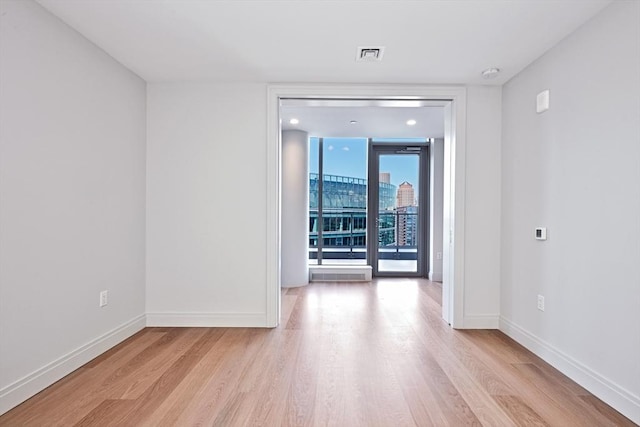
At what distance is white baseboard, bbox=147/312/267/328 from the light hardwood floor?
0.11 m

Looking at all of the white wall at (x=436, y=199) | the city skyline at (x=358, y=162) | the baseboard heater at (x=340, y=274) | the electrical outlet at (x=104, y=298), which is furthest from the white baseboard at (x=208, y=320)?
the white wall at (x=436, y=199)

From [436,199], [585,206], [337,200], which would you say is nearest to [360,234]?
[337,200]

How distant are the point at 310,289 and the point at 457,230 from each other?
261 cm

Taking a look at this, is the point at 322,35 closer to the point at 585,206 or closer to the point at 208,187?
the point at 208,187

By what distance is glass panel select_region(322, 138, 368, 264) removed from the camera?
6555 millimetres

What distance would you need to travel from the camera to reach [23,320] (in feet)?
7.00

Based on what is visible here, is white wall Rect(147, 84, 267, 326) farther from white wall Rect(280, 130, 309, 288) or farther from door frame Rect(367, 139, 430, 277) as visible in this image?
door frame Rect(367, 139, 430, 277)

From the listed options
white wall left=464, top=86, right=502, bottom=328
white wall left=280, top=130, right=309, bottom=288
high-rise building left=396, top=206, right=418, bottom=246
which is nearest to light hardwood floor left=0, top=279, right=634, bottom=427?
white wall left=464, top=86, right=502, bottom=328

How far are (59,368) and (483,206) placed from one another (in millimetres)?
3659

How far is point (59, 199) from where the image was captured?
2.42 metres

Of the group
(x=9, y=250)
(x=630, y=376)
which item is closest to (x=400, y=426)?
(x=630, y=376)

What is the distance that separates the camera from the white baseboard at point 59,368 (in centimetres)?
204

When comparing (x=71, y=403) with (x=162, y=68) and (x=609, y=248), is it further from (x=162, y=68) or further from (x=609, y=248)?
(x=609, y=248)

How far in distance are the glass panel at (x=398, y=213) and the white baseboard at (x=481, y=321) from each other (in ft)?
9.99
